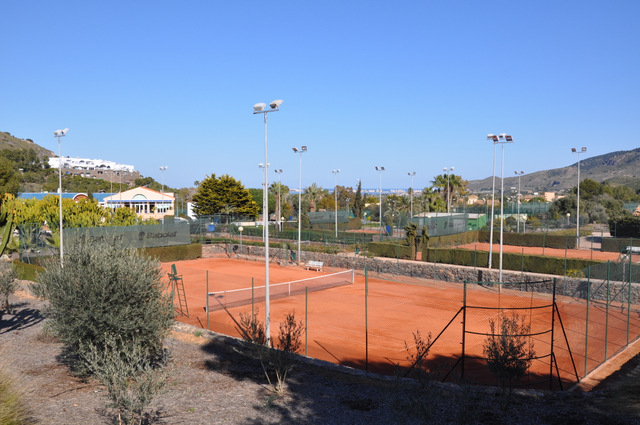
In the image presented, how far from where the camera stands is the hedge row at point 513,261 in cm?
3144

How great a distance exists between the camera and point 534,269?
106 feet

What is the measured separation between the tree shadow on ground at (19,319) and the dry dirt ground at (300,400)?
447cm

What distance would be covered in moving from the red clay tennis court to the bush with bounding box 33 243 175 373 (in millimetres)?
5441

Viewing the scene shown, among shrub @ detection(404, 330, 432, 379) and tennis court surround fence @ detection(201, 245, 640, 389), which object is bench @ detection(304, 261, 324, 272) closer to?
tennis court surround fence @ detection(201, 245, 640, 389)

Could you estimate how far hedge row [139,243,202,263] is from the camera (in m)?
42.7

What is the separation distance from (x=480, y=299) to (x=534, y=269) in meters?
6.79

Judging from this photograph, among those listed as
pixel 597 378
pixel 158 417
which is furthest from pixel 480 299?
pixel 158 417

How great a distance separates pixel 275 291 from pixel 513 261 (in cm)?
1541


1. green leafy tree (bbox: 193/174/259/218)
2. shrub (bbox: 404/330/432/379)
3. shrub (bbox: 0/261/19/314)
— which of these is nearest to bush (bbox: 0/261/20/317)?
shrub (bbox: 0/261/19/314)

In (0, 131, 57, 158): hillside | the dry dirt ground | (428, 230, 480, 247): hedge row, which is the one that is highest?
(0, 131, 57, 158): hillside

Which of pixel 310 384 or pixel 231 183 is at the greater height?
pixel 231 183

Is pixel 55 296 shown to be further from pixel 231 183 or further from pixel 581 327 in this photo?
pixel 231 183

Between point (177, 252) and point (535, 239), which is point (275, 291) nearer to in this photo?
point (177, 252)

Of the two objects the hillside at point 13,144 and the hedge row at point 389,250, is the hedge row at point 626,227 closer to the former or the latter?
the hedge row at point 389,250
